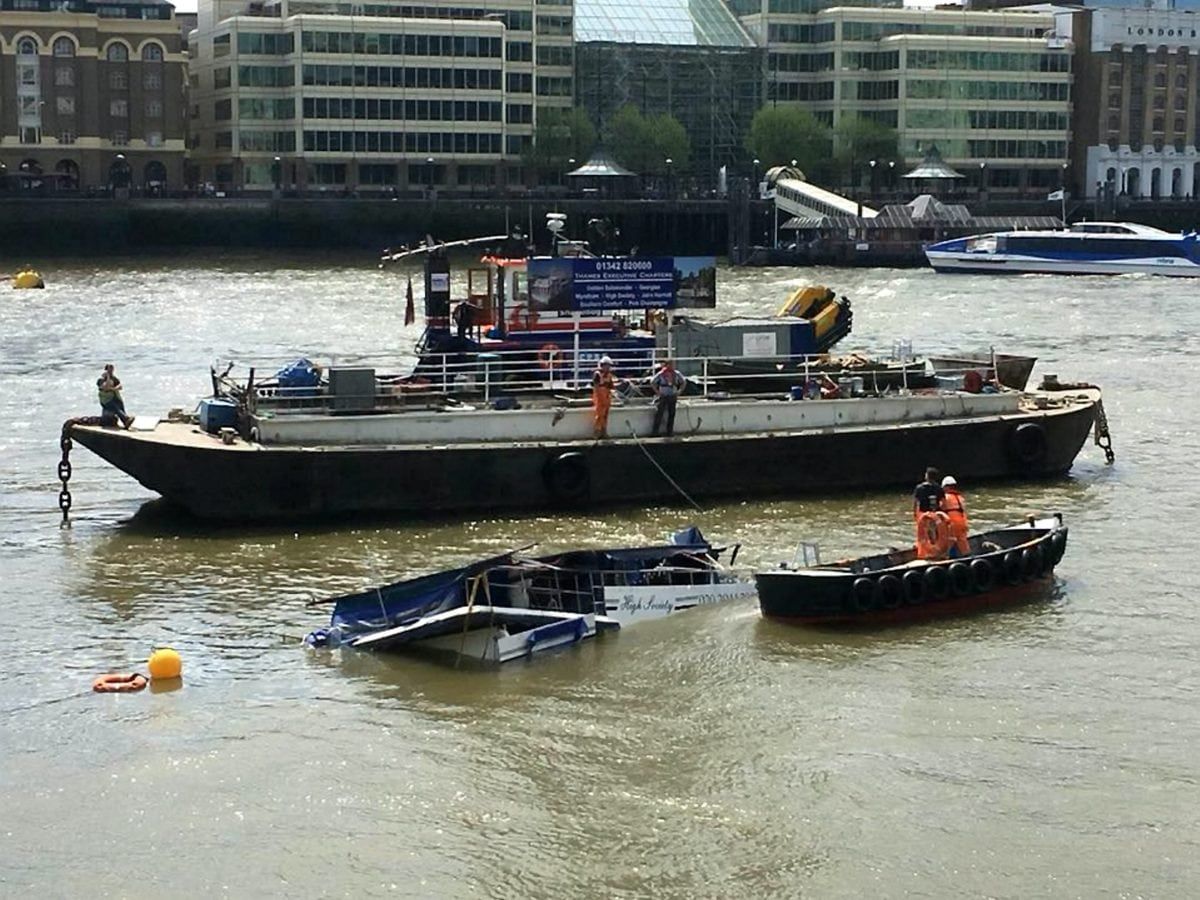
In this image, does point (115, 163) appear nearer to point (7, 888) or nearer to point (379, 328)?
point (379, 328)

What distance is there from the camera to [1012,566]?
2739 centimetres

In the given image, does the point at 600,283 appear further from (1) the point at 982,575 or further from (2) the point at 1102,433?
(1) the point at 982,575

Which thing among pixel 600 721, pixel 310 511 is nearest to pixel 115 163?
pixel 310 511

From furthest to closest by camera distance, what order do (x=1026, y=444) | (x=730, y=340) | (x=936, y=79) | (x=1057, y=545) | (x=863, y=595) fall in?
(x=936, y=79) → (x=730, y=340) → (x=1026, y=444) → (x=1057, y=545) → (x=863, y=595)

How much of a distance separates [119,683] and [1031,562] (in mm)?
12006

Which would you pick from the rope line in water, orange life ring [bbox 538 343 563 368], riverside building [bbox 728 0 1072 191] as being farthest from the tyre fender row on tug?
riverside building [bbox 728 0 1072 191]

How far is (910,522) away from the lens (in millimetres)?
32656

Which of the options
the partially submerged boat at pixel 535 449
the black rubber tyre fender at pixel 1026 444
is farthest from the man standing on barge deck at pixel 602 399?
the black rubber tyre fender at pixel 1026 444

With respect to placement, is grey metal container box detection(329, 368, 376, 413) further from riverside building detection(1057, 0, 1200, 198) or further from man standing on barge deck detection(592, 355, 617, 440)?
riverside building detection(1057, 0, 1200, 198)

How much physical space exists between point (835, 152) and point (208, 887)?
→ 137 meters

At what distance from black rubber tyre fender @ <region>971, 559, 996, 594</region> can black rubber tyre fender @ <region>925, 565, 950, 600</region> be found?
45 cm

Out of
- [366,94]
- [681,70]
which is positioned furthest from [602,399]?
[681,70]

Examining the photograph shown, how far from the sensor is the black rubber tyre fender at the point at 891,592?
2614 cm

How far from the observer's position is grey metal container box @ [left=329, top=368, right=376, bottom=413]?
3275 cm
